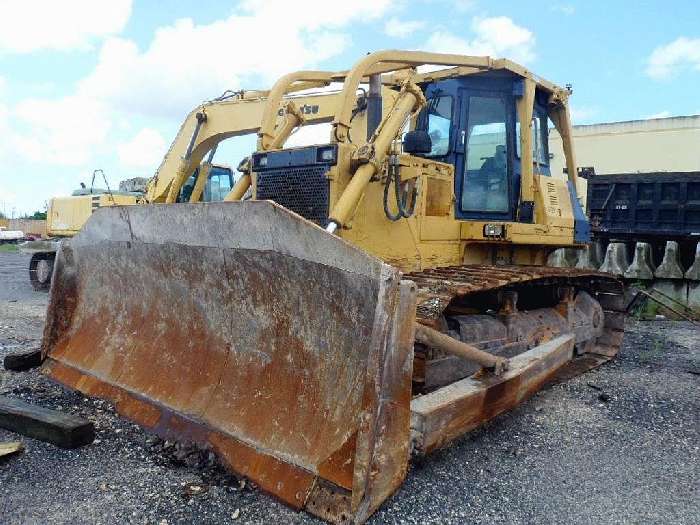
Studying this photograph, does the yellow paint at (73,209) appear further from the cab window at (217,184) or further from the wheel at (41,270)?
the cab window at (217,184)

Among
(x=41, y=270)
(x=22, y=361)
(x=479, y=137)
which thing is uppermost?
(x=479, y=137)

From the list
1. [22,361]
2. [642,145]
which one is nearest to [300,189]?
[22,361]

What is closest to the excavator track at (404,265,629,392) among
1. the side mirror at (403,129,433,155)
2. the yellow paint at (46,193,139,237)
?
the side mirror at (403,129,433,155)

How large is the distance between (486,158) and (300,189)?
6.37 ft

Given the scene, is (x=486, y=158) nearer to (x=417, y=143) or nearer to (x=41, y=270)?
(x=417, y=143)

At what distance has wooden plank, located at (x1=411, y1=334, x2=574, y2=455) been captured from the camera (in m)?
2.93

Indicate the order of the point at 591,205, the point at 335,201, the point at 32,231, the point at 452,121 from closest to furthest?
1. the point at 335,201
2. the point at 452,121
3. the point at 591,205
4. the point at 32,231

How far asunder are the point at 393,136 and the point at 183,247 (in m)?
1.85

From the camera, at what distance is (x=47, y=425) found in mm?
3283

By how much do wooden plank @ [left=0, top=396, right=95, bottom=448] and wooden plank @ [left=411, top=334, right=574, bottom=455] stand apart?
1.80 m

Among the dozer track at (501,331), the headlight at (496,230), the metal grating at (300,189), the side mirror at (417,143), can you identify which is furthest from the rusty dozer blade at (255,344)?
the headlight at (496,230)

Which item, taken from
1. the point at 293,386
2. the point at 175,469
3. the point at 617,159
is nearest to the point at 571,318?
the point at 293,386

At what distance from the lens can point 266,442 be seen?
2.93 metres

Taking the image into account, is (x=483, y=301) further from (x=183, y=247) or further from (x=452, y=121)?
(x=183, y=247)
